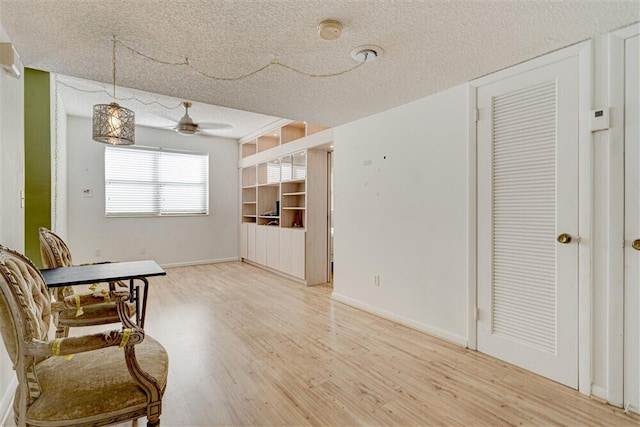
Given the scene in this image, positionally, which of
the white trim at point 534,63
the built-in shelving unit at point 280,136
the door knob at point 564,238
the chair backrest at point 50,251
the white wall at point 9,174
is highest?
the built-in shelving unit at point 280,136

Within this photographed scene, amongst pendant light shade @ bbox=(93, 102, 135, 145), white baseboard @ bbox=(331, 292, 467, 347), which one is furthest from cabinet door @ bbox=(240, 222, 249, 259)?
pendant light shade @ bbox=(93, 102, 135, 145)

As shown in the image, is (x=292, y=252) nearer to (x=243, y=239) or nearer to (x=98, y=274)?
(x=243, y=239)

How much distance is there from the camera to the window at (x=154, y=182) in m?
5.79

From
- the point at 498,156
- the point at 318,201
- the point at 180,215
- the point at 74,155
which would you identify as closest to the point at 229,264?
the point at 180,215

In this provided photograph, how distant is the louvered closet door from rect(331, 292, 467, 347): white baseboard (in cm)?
21

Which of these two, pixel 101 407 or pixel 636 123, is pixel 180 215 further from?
pixel 636 123

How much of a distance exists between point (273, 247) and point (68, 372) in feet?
14.6

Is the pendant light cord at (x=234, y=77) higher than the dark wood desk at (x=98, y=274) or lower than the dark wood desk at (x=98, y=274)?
higher

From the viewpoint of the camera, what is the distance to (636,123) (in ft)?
6.29

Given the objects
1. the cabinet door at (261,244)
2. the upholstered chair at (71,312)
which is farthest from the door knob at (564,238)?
the cabinet door at (261,244)

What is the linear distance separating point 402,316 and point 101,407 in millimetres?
2776

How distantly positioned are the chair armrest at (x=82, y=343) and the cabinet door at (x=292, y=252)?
145 inches

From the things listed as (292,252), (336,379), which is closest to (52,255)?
(336,379)

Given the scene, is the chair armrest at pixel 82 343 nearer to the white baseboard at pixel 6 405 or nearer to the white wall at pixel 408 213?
the white baseboard at pixel 6 405
